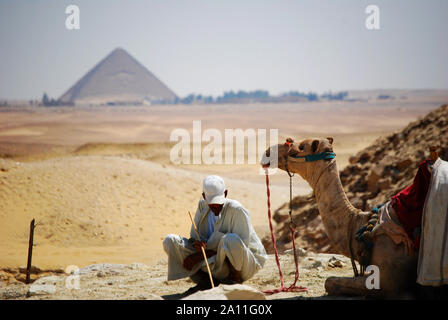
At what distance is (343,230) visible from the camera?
450 centimetres

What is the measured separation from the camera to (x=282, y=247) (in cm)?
939

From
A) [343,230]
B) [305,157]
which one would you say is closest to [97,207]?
[305,157]

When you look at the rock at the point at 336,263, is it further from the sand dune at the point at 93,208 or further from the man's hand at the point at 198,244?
the sand dune at the point at 93,208

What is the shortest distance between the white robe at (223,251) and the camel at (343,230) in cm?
57

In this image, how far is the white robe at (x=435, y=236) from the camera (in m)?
3.86

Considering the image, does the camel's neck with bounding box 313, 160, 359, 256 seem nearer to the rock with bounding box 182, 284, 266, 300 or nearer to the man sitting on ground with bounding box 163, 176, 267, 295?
the man sitting on ground with bounding box 163, 176, 267, 295

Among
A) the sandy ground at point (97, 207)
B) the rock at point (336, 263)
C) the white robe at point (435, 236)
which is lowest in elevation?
the sandy ground at point (97, 207)

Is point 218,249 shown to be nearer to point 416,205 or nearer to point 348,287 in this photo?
point 348,287

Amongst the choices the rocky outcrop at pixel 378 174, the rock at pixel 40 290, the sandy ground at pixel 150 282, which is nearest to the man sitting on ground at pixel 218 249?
the sandy ground at pixel 150 282

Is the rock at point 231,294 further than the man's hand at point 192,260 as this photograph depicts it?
No

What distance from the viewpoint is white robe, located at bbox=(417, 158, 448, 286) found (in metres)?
3.86
